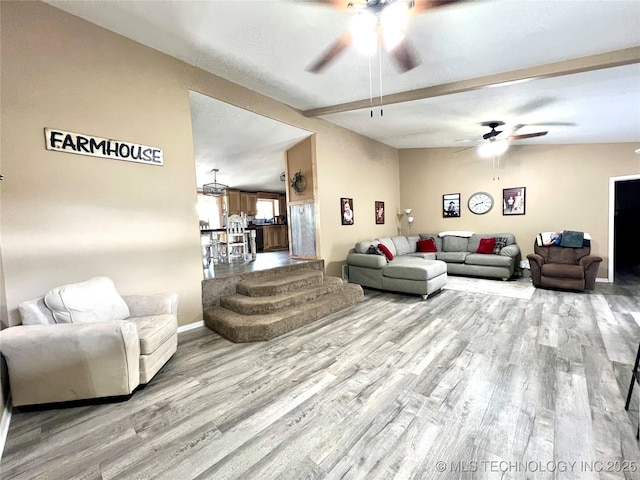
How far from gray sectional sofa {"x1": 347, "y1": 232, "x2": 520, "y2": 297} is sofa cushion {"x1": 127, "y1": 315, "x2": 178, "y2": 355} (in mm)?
3440

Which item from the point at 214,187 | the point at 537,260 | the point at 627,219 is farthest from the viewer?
the point at 627,219

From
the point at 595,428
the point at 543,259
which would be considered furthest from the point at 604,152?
the point at 595,428

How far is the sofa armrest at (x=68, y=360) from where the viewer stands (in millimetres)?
1881

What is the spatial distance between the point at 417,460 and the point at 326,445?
0.50m

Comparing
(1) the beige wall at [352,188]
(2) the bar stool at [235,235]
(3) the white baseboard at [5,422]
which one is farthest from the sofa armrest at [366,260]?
(3) the white baseboard at [5,422]

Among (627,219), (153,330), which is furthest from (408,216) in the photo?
(153,330)

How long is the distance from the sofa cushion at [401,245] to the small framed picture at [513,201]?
7.53ft

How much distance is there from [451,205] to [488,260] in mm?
1876

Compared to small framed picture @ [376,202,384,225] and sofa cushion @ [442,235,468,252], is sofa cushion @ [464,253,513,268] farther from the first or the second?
small framed picture @ [376,202,384,225]

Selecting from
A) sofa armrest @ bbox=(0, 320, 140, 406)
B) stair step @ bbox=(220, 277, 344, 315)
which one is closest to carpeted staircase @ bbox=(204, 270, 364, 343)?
stair step @ bbox=(220, 277, 344, 315)

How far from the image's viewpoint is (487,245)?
605 cm

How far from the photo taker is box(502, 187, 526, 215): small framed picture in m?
6.09

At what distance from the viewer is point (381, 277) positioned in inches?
195

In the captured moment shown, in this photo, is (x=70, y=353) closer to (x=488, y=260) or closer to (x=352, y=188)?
(x=352, y=188)
